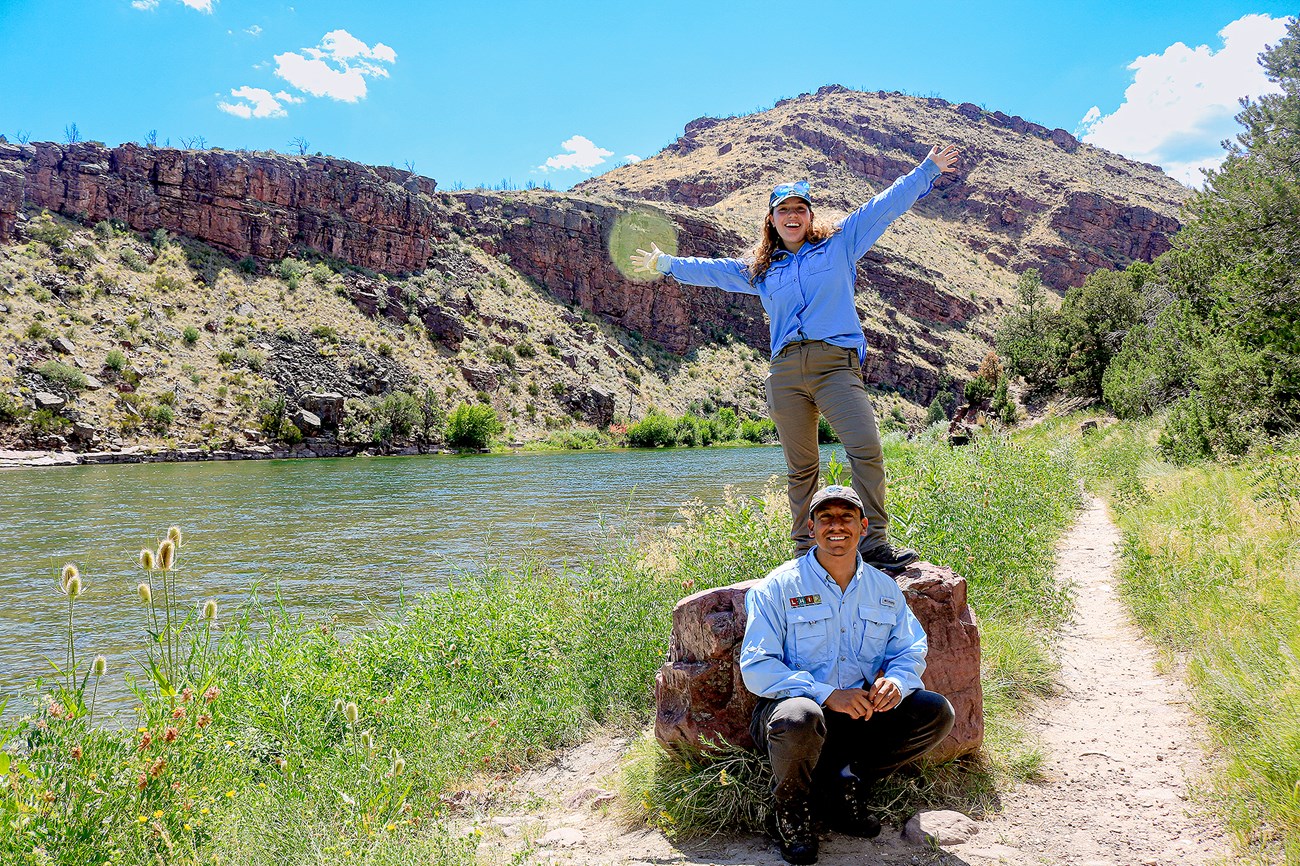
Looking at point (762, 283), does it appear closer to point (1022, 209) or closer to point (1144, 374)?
point (1144, 374)

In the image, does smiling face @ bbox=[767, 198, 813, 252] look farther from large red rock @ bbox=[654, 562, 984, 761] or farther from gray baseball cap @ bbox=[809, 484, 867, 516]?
large red rock @ bbox=[654, 562, 984, 761]

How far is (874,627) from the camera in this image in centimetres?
338

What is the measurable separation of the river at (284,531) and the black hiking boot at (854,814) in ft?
12.4

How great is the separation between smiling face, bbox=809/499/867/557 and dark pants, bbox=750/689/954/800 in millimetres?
652

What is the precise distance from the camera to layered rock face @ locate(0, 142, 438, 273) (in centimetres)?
5991

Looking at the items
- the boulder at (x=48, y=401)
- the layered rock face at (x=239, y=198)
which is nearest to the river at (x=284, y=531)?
the boulder at (x=48, y=401)

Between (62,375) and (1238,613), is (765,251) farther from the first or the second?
(62,375)

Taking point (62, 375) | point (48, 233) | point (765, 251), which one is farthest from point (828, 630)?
point (48, 233)

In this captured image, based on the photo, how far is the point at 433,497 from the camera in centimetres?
2450

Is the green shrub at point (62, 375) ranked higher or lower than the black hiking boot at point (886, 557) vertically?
higher

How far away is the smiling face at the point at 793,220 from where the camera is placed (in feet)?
14.1

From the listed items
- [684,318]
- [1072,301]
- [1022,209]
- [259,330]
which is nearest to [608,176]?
[1022,209]

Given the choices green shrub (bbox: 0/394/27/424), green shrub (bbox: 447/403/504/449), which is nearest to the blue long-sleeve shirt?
green shrub (bbox: 0/394/27/424)

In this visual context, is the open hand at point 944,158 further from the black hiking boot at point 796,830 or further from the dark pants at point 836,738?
the black hiking boot at point 796,830
